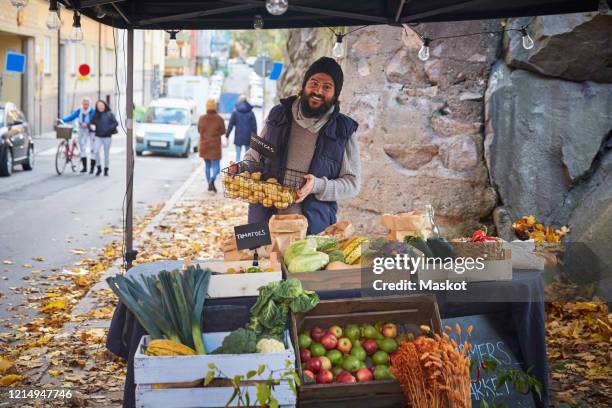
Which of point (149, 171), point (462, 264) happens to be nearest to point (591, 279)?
point (462, 264)

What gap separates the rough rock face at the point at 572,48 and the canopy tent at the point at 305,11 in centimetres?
249

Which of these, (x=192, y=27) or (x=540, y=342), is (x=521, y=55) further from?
(x=540, y=342)

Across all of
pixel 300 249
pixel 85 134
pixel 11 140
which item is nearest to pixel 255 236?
pixel 300 249

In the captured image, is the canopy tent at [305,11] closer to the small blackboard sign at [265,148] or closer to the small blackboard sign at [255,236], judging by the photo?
the small blackboard sign at [265,148]

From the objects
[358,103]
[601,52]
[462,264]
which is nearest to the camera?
[462,264]

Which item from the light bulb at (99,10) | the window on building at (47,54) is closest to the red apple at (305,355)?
the light bulb at (99,10)

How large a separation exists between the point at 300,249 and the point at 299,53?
12108mm

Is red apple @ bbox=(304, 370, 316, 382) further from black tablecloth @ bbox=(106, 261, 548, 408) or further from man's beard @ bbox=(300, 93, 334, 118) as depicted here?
man's beard @ bbox=(300, 93, 334, 118)

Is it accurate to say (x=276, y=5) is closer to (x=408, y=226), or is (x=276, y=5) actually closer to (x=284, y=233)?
(x=284, y=233)

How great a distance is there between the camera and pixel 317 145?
21.6 feet

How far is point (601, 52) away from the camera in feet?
30.1

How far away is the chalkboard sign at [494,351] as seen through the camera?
514cm

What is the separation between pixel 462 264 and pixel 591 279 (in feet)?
12.2

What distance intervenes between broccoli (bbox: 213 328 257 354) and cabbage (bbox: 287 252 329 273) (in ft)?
2.16
